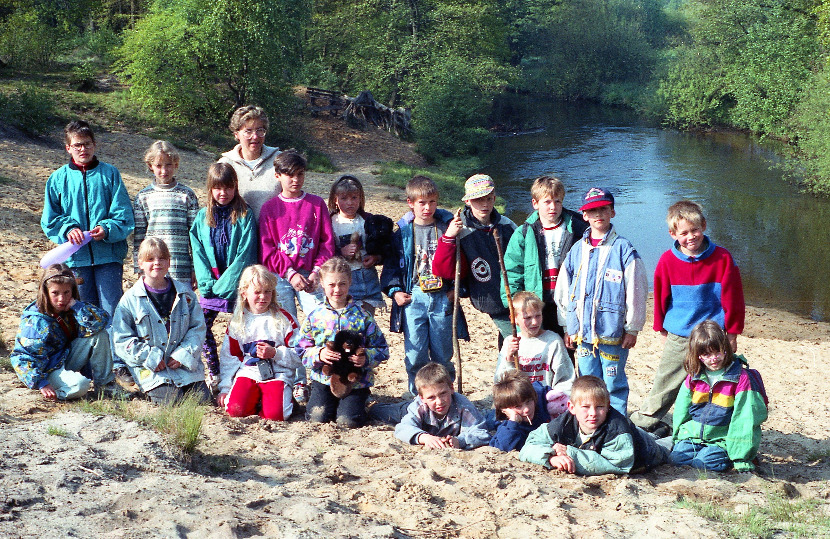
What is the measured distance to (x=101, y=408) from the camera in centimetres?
504

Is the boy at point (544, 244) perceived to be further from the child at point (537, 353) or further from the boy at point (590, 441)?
the boy at point (590, 441)

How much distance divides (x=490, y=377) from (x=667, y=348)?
2.35 m

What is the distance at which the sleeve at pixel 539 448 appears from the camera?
16.0ft

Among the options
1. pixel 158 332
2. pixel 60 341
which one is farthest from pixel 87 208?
pixel 158 332

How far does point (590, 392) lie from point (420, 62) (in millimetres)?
31554

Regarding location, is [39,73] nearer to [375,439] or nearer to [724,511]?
[375,439]

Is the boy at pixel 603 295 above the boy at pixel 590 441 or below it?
above

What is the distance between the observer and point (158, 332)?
5.57 metres

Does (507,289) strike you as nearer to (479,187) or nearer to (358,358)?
(479,187)

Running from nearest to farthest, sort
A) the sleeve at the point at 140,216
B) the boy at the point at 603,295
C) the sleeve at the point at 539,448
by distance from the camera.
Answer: the sleeve at the point at 539,448
the boy at the point at 603,295
the sleeve at the point at 140,216

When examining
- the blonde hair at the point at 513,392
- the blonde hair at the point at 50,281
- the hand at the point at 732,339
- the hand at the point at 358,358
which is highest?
the blonde hair at the point at 50,281

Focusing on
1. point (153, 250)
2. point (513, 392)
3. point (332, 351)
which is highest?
point (153, 250)

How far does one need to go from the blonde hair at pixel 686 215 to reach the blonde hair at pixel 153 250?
338 cm

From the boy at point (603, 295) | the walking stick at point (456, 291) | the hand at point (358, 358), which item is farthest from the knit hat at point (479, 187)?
the hand at point (358, 358)
